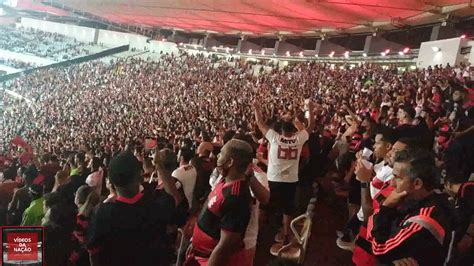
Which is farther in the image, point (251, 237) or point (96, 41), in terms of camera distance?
point (96, 41)

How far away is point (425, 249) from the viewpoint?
1.64 metres

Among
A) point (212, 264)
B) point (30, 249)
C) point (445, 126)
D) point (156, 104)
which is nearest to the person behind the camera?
point (212, 264)

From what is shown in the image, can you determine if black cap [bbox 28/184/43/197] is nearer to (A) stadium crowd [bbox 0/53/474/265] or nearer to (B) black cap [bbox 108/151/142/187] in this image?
(A) stadium crowd [bbox 0/53/474/265]

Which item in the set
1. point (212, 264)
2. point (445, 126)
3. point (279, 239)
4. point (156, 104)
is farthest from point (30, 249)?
point (156, 104)

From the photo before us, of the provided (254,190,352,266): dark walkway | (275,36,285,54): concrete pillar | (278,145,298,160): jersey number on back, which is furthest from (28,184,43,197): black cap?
(275,36,285,54): concrete pillar

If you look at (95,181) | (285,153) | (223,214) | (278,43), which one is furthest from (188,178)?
(278,43)

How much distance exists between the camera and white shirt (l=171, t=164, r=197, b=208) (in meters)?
3.21

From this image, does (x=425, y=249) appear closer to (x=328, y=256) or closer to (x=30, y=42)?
(x=328, y=256)

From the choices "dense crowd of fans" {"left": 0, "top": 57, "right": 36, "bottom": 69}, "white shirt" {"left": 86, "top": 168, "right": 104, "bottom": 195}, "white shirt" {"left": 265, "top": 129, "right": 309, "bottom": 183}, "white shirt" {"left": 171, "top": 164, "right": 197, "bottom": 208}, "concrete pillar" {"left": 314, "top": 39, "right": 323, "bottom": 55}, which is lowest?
"dense crowd of fans" {"left": 0, "top": 57, "right": 36, "bottom": 69}

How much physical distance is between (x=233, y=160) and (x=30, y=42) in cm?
3898

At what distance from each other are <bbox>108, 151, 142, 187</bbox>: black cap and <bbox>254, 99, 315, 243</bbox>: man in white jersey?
1815 millimetres

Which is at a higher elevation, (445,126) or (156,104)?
(445,126)

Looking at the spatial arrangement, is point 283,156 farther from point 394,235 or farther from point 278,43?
point 278,43

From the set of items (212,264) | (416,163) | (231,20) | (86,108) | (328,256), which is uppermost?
(231,20)
